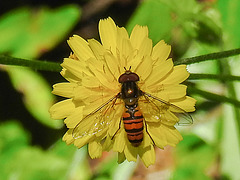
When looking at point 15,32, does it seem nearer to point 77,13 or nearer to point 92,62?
point 77,13

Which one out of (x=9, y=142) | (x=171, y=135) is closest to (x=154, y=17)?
(x=171, y=135)

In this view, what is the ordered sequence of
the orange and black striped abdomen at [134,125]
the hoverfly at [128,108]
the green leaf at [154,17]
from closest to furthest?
the orange and black striped abdomen at [134,125], the hoverfly at [128,108], the green leaf at [154,17]

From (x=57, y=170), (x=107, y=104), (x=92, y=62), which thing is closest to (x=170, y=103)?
(x=107, y=104)

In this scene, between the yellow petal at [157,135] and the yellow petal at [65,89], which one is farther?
the yellow petal at [65,89]

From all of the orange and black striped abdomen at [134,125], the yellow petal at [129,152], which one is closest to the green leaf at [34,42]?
the yellow petal at [129,152]

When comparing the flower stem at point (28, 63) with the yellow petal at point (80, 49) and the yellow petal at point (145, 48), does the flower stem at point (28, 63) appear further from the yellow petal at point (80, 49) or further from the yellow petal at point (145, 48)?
the yellow petal at point (145, 48)

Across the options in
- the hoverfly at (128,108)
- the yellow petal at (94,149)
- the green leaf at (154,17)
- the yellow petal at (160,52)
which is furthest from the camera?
the green leaf at (154,17)

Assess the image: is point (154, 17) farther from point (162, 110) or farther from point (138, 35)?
point (162, 110)
